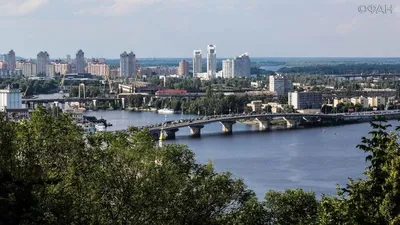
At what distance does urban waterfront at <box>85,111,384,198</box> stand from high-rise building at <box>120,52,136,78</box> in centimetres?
2544

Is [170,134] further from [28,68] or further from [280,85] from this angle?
[28,68]

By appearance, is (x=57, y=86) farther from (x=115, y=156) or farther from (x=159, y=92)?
(x=115, y=156)

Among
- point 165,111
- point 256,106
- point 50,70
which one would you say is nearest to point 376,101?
point 256,106

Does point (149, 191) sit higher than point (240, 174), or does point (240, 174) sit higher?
point (149, 191)

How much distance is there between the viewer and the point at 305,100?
71.1ft

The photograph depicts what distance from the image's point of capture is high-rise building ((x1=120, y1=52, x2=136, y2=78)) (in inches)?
1703

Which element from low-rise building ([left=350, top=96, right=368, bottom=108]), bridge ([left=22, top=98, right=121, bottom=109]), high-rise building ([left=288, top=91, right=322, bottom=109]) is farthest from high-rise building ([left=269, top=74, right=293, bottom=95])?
bridge ([left=22, top=98, right=121, bottom=109])

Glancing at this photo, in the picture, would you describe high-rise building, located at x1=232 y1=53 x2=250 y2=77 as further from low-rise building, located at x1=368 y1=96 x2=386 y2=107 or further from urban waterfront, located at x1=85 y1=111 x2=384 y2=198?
urban waterfront, located at x1=85 y1=111 x2=384 y2=198

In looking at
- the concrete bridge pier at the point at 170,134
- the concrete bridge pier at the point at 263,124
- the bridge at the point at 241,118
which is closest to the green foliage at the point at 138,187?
the bridge at the point at 241,118

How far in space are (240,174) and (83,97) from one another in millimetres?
16772

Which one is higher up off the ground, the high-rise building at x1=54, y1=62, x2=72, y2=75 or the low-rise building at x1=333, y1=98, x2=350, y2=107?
the high-rise building at x1=54, y1=62, x2=72, y2=75

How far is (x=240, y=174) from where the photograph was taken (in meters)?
9.45

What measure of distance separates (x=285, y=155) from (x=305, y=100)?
10276 millimetres

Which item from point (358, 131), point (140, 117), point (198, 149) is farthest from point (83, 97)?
point (198, 149)
